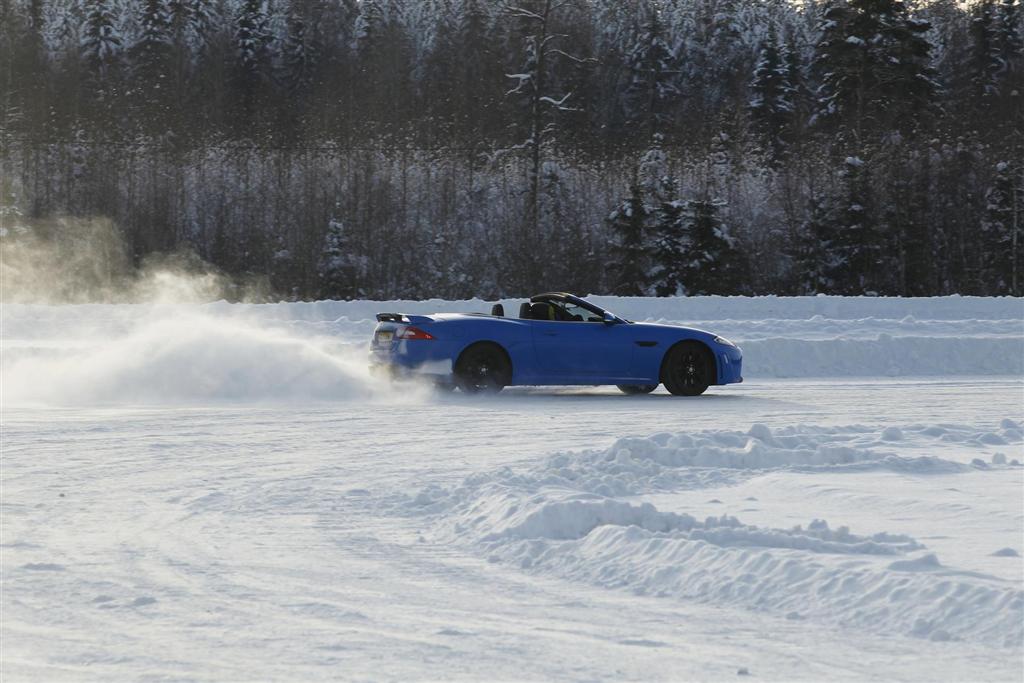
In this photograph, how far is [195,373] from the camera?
1430 centimetres

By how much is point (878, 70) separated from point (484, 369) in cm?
3342

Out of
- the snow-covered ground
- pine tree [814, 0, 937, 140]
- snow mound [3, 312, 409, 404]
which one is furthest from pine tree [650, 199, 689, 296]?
the snow-covered ground

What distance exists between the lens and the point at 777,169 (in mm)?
40312

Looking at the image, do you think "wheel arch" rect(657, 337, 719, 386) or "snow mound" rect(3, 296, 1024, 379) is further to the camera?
"snow mound" rect(3, 296, 1024, 379)

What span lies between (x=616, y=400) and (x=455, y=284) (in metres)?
22.0

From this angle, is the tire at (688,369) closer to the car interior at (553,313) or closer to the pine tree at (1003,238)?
the car interior at (553,313)

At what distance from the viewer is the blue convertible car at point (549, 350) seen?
561 inches

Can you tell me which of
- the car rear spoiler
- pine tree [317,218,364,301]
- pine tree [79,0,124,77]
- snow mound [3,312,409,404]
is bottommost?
snow mound [3,312,409,404]

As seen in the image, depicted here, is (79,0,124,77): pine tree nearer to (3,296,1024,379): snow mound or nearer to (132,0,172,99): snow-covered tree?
(132,0,172,99): snow-covered tree

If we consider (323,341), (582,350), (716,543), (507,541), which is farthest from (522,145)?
(716,543)

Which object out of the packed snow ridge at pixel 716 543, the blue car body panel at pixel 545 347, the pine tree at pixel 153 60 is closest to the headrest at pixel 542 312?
the blue car body panel at pixel 545 347

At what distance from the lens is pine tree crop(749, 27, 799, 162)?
43.1 meters

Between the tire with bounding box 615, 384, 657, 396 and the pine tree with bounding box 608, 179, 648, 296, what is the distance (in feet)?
59.8

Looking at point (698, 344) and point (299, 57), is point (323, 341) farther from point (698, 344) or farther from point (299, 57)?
point (299, 57)
